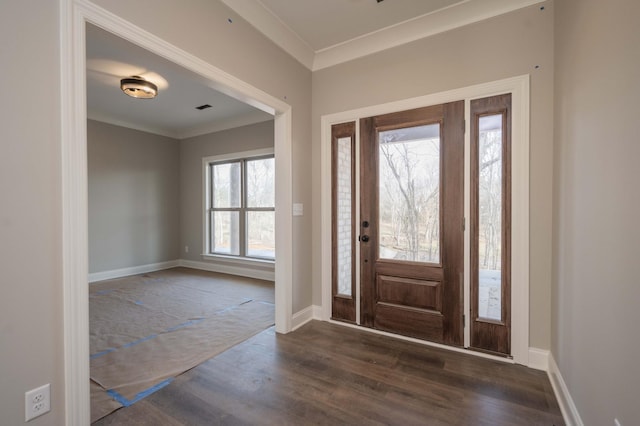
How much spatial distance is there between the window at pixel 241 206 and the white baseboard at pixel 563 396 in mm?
4157

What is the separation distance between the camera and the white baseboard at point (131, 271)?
16.7 feet

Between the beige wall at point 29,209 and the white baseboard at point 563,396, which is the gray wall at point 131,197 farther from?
the white baseboard at point 563,396

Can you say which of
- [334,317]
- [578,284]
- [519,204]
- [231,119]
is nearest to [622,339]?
[578,284]

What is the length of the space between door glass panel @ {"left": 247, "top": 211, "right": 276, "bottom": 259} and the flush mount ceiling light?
2616mm

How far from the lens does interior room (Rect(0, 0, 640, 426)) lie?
127 centimetres

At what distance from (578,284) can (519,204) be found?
83 centimetres

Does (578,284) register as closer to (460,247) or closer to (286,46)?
(460,247)

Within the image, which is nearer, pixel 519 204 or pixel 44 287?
pixel 44 287

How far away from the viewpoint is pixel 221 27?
223cm

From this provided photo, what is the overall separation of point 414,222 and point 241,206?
387 cm

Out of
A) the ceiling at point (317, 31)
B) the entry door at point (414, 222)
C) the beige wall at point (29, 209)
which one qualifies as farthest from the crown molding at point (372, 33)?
the beige wall at point (29, 209)

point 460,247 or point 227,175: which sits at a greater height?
point 227,175

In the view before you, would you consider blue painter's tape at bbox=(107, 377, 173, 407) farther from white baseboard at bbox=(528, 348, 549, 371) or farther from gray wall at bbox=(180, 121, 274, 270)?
gray wall at bbox=(180, 121, 274, 270)

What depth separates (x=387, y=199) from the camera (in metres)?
2.87
